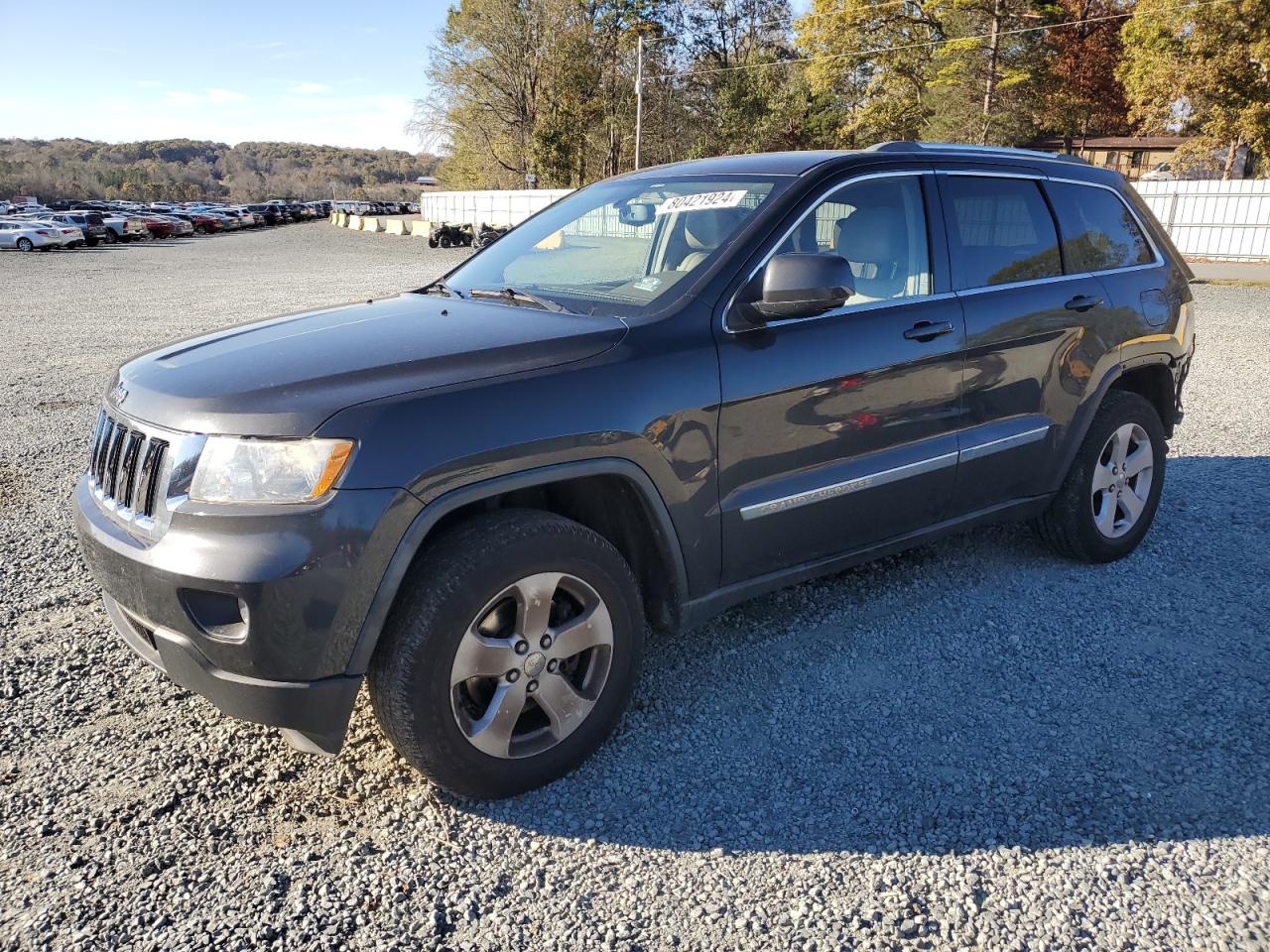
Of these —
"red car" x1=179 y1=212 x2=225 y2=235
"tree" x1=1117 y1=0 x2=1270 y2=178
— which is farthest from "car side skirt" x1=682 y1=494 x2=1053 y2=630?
"red car" x1=179 y1=212 x2=225 y2=235

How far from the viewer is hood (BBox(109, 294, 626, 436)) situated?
2.45 meters

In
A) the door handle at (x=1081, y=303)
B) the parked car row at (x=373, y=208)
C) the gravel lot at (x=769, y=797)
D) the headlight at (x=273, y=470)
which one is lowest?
the gravel lot at (x=769, y=797)

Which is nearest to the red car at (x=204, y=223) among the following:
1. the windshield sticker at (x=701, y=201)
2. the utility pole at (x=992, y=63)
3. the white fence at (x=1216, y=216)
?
the utility pole at (x=992, y=63)

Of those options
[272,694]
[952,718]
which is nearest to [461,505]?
[272,694]

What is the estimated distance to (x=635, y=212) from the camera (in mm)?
3770

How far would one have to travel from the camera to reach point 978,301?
3742 mm

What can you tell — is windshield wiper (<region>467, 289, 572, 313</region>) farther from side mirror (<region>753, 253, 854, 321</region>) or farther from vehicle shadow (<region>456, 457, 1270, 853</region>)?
vehicle shadow (<region>456, 457, 1270, 853</region>)

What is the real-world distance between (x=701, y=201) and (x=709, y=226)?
20 cm

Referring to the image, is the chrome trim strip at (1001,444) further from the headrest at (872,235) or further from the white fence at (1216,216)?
the white fence at (1216,216)

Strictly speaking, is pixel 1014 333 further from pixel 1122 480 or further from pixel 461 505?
pixel 461 505

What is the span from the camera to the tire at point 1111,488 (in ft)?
14.1

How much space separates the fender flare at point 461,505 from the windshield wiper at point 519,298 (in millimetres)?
704

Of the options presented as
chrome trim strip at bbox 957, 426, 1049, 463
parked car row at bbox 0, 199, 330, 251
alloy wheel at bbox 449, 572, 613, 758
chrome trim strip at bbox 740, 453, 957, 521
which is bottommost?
alloy wheel at bbox 449, 572, 613, 758

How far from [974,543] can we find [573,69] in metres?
56.9
